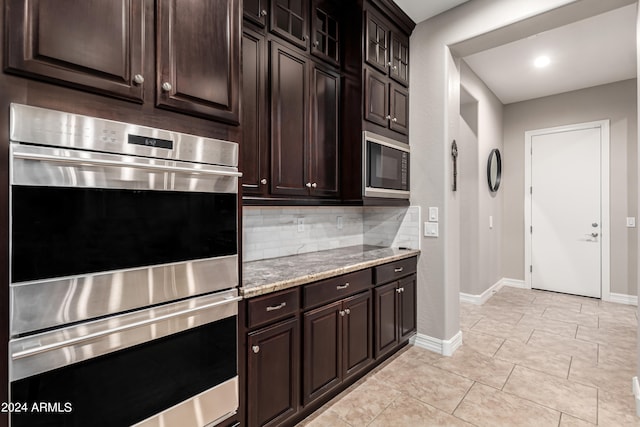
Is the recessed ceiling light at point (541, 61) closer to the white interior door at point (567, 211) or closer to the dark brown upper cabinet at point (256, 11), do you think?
the white interior door at point (567, 211)

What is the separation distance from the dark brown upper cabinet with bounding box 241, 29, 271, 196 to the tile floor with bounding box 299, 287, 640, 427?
1.54 meters

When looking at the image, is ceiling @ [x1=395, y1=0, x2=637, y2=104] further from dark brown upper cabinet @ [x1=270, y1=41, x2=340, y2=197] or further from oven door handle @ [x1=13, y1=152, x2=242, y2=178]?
oven door handle @ [x1=13, y1=152, x2=242, y2=178]

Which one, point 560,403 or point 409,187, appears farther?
point 409,187

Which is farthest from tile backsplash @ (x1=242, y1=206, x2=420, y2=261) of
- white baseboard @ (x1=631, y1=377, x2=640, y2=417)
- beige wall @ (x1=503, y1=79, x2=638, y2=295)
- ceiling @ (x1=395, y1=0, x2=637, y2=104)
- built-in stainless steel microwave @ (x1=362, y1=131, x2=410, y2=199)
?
beige wall @ (x1=503, y1=79, x2=638, y2=295)

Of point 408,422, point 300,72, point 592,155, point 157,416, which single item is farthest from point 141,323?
point 592,155

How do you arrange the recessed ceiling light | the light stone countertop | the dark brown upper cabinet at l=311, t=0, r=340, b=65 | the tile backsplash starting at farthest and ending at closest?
the recessed ceiling light < the tile backsplash < the dark brown upper cabinet at l=311, t=0, r=340, b=65 < the light stone countertop

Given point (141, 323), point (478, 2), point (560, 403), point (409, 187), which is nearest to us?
point (141, 323)

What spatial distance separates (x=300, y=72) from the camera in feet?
7.30

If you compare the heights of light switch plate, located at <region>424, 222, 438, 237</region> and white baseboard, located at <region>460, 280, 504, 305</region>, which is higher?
light switch plate, located at <region>424, 222, 438, 237</region>

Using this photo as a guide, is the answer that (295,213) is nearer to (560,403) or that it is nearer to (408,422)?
(408,422)

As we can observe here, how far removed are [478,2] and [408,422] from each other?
320cm

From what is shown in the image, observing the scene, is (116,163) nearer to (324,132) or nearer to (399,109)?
(324,132)

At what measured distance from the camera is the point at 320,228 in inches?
117

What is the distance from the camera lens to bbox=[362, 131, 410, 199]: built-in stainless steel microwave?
2512mm
